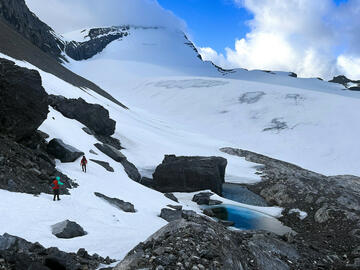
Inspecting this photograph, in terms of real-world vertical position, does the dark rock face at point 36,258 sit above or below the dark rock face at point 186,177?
below

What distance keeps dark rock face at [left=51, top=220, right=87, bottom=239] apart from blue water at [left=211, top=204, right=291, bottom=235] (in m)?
17.2

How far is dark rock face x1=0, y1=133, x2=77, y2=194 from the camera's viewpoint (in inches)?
608

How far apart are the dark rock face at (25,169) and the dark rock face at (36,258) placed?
18.3 feet

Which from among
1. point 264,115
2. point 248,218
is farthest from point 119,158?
point 264,115

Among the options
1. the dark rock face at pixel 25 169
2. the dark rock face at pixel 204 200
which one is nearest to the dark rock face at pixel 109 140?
the dark rock face at pixel 204 200

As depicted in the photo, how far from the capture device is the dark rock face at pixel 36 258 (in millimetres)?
8906

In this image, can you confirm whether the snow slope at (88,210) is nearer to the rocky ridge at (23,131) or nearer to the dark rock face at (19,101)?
the rocky ridge at (23,131)

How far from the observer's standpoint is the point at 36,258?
9703mm

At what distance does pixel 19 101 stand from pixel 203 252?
52.3 ft

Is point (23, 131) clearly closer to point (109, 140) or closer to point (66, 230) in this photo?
point (66, 230)

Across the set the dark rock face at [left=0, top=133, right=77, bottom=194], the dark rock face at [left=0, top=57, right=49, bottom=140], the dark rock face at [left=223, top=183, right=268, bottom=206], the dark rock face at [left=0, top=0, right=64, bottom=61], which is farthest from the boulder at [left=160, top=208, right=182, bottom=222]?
the dark rock face at [left=0, top=0, right=64, bottom=61]

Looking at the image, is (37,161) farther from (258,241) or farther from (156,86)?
(156,86)

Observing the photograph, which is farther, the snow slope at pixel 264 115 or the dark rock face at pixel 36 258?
the snow slope at pixel 264 115

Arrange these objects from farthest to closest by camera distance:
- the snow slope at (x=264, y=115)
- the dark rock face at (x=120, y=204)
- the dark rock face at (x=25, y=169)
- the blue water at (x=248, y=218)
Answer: the snow slope at (x=264, y=115) → the blue water at (x=248, y=218) → the dark rock face at (x=120, y=204) → the dark rock face at (x=25, y=169)
